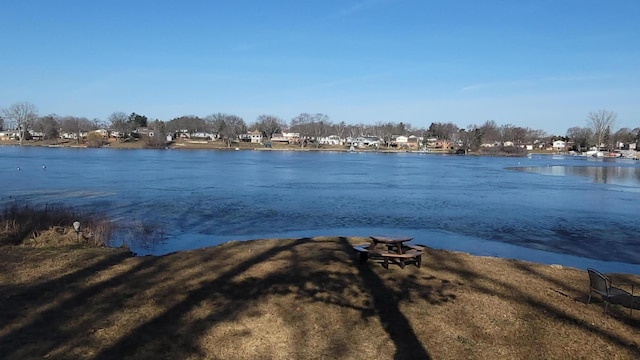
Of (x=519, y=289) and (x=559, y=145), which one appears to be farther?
(x=559, y=145)

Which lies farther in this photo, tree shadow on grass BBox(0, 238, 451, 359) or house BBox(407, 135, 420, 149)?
house BBox(407, 135, 420, 149)

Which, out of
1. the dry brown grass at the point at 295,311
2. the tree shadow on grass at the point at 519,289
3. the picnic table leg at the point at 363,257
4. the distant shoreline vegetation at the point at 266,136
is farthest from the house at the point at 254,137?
the dry brown grass at the point at 295,311

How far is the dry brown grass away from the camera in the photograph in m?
6.03

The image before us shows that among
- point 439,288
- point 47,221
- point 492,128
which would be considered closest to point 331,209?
point 47,221

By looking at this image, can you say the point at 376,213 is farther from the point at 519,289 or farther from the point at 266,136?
the point at 266,136

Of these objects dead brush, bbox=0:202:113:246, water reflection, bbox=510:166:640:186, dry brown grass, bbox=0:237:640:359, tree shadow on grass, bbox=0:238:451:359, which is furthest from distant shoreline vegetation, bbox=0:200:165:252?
water reflection, bbox=510:166:640:186

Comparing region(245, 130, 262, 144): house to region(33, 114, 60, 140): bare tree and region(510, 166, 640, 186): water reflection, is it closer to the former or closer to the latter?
region(33, 114, 60, 140): bare tree

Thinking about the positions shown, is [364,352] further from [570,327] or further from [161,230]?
[161,230]

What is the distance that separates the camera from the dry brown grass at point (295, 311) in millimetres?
6031

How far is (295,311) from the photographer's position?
7168 millimetres

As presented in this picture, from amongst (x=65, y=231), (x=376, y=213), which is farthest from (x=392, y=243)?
(x=376, y=213)

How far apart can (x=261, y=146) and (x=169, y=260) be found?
146531 millimetres

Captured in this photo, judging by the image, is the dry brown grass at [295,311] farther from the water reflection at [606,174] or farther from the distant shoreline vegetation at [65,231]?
the water reflection at [606,174]

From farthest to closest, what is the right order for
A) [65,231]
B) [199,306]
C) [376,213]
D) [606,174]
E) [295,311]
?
[606,174], [376,213], [65,231], [199,306], [295,311]
